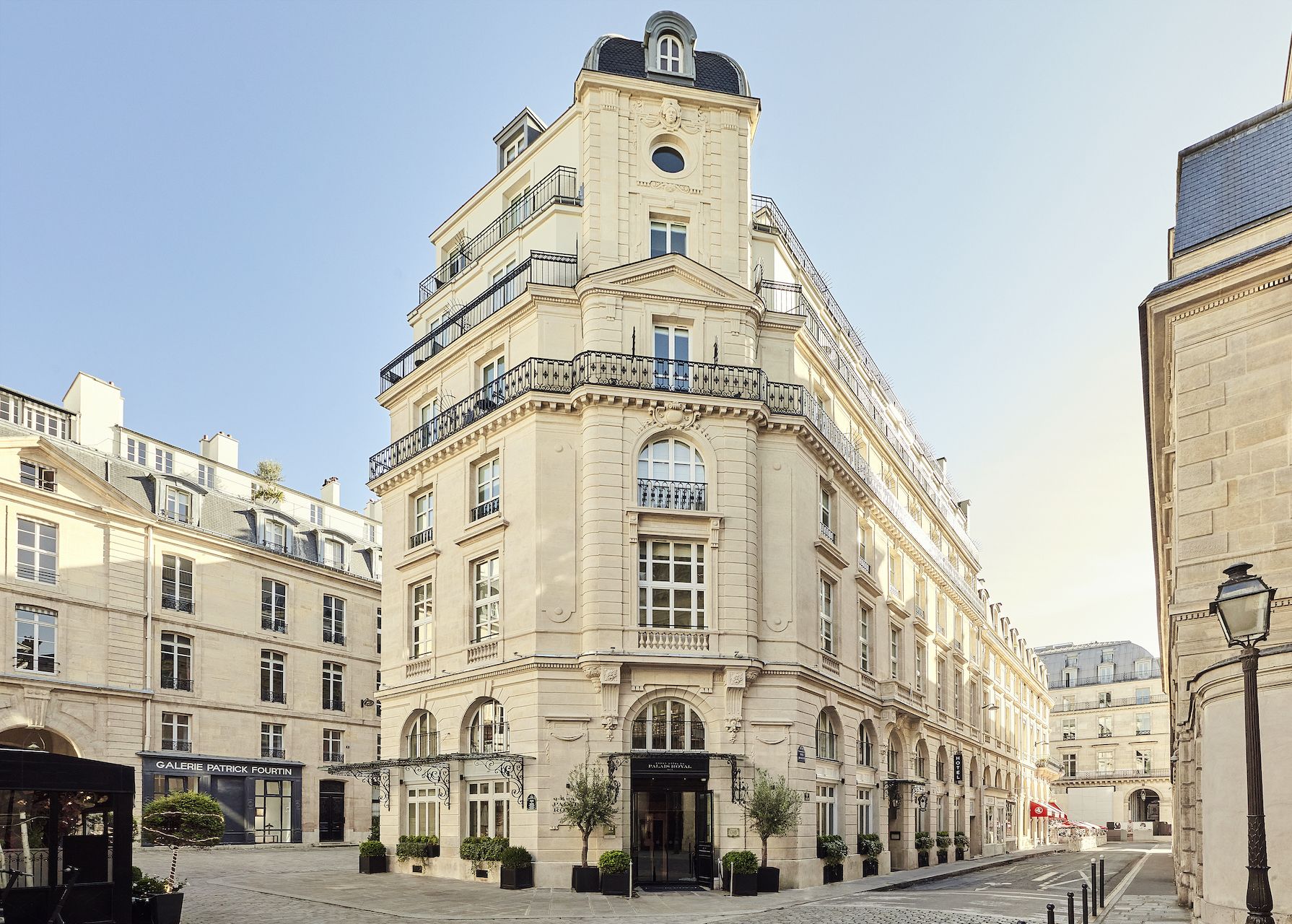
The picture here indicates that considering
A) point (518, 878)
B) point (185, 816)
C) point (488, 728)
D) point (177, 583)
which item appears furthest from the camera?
point (177, 583)

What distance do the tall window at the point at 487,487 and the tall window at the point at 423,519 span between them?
2.58m

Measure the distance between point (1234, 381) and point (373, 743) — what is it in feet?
156

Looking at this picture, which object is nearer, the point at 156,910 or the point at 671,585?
the point at 156,910

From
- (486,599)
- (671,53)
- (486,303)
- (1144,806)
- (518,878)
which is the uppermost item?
(671,53)

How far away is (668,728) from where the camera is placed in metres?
29.6

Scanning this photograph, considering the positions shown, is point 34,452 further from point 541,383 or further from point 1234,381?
point 1234,381

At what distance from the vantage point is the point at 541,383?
3114 cm

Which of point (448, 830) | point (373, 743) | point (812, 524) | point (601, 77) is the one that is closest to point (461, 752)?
point (448, 830)

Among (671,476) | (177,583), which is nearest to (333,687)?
(177,583)

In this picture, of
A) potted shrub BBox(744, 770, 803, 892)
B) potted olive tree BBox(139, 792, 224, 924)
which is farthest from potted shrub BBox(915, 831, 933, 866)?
potted olive tree BBox(139, 792, 224, 924)

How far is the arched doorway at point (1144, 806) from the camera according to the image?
331ft

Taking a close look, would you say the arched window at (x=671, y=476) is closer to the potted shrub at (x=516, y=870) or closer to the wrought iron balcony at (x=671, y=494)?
the wrought iron balcony at (x=671, y=494)

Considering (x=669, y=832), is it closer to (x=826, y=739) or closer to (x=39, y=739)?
(x=826, y=739)

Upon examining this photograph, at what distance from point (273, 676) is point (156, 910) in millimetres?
36775
